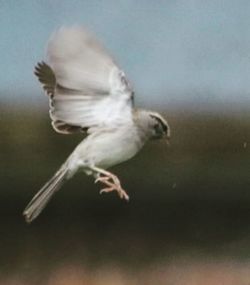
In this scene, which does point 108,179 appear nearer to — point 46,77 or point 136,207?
point 46,77

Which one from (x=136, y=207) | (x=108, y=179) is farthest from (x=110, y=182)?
(x=136, y=207)

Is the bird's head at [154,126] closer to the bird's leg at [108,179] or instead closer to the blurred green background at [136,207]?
the bird's leg at [108,179]

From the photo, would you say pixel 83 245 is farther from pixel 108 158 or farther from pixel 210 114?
pixel 108 158

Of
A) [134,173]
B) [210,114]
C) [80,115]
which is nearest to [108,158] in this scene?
[80,115]

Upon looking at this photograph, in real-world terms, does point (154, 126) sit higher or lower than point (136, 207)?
higher

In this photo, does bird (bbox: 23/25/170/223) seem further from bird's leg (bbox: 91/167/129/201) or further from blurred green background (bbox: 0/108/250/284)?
blurred green background (bbox: 0/108/250/284)

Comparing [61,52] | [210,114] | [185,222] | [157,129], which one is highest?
[61,52]

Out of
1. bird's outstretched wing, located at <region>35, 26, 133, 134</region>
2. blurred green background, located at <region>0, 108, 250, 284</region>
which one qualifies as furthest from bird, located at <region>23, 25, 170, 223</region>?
blurred green background, located at <region>0, 108, 250, 284</region>
